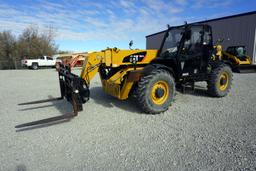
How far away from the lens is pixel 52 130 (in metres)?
3.71

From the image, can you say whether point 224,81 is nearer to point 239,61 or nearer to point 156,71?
point 156,71

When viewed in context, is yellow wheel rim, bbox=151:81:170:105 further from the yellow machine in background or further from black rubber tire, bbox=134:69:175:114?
the yellow machine in background

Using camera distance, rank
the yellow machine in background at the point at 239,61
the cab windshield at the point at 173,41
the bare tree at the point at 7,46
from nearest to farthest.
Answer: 1. the cab windshield at the point at 173,41
2. the yellow machine in background at the point at 239,61
3. the bare tree at the point at 7,46

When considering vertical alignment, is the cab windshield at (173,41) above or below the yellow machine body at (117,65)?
above

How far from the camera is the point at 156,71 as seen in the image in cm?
443

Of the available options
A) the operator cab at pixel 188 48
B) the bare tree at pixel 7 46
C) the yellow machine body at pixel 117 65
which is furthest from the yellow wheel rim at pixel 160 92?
the bare tree at pixel 7 46

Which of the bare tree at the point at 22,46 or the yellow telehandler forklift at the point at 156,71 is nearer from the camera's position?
the yellow telehandler forklift at the point at 156,71

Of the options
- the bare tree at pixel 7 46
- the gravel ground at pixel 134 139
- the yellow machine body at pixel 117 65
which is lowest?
the gravel ground at pixel 134 139

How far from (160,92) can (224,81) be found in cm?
322

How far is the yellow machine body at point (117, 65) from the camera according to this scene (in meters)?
4.43

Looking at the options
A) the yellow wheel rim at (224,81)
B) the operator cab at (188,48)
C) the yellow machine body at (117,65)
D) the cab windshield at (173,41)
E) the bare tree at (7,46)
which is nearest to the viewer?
the yellow machine body at (117,65)

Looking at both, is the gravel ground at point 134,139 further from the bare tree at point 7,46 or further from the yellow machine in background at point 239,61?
the bare tree at point 7,46

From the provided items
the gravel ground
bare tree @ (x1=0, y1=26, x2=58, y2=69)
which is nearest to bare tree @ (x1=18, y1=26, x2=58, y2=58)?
bare tree @ (x1=0, y1=26, x2=58, y2=69)

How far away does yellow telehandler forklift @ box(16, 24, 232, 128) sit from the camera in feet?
14.2
